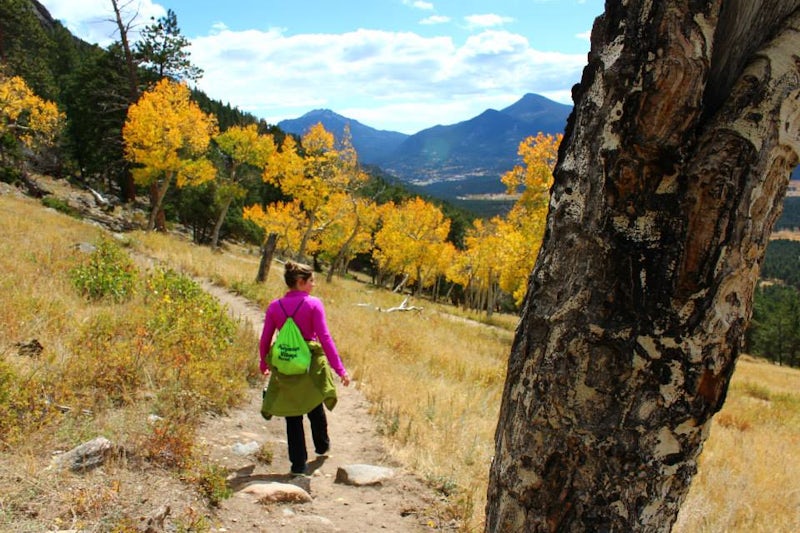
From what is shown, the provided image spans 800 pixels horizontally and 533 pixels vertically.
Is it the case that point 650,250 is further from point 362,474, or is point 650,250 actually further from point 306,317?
point 362,474

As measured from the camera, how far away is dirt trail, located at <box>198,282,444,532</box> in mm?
3836

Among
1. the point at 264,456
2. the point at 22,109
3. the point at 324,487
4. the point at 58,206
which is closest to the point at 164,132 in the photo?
the point at 58,206

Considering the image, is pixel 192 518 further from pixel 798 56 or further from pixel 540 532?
pixel 798 56

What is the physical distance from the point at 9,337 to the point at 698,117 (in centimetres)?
616

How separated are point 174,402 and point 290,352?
55.4 inches

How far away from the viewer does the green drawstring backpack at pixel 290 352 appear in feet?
14.6

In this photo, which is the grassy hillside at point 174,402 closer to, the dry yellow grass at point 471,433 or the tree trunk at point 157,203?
the dry yellow grass at point 471,433

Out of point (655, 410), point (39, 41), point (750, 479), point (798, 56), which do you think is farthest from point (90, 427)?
point (39, 41)

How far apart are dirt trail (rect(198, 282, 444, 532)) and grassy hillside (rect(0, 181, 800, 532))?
23cm

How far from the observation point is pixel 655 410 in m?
1.48

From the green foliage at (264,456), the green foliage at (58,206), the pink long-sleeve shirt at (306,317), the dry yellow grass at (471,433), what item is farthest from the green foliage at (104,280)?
the green foliage at (58,206)

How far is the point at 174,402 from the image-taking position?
484cm

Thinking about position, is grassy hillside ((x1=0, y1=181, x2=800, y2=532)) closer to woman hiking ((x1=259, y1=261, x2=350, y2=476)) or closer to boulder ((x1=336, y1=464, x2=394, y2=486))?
boulder ((x1=336, y1=464, x2=394, y2=486))

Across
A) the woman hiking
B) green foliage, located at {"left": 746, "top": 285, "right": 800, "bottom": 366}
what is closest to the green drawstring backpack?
the woman hiking
